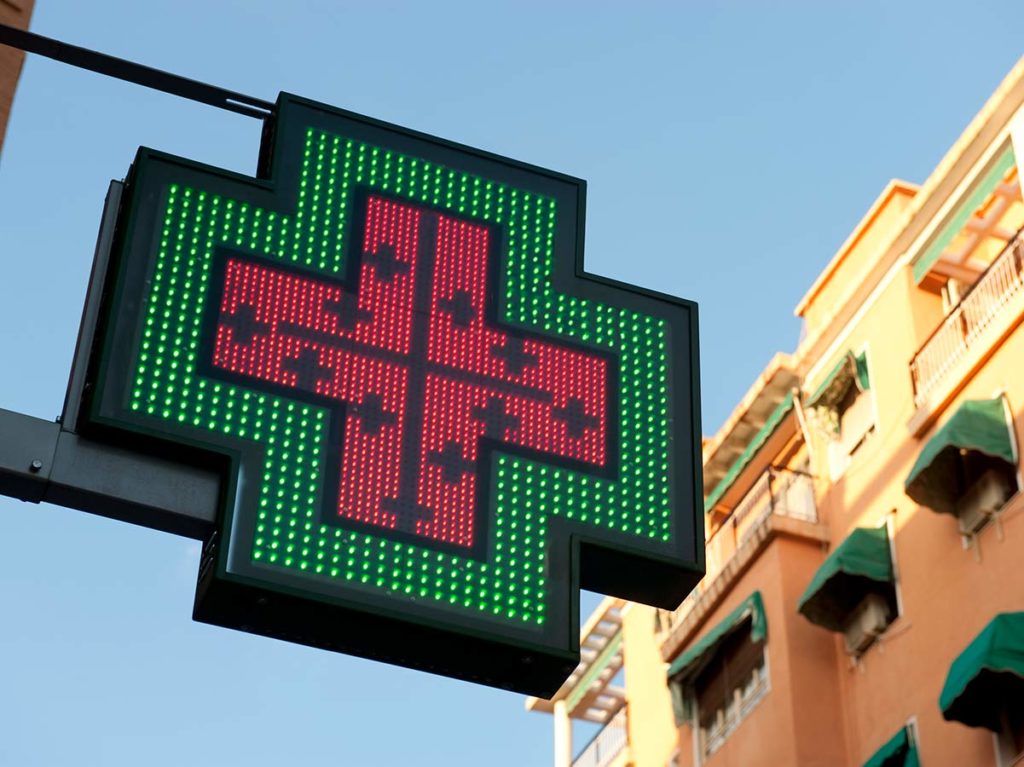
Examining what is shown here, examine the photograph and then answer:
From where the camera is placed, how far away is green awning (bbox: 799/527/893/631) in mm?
23125

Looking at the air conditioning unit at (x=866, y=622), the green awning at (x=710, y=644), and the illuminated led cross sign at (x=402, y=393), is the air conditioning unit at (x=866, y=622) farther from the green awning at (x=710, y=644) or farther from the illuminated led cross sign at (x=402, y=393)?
the illuminated led cross sign at (x=402, y=393)

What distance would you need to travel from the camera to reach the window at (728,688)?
25172 millimetres

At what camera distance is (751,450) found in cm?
2817

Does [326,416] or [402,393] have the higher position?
[402,393]

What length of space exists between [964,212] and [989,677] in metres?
7.13

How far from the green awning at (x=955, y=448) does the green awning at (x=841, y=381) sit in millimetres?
3634

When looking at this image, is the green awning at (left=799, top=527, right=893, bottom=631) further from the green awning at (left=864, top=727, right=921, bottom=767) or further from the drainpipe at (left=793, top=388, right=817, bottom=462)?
the drainpipe at (left=793, top=388, right=817, bottom=462)

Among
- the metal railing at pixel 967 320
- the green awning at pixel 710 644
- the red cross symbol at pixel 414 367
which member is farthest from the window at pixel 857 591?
the red cross symbol at pixel 414 367

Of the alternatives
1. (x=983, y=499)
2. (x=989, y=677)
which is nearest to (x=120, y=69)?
(x=989, y=677)

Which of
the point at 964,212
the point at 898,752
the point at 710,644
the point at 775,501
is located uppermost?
the point at 964,212

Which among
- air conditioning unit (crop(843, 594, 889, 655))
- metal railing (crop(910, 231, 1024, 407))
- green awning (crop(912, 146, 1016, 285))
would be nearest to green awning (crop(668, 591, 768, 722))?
air conditioning unit (crop(843, 594, 889, 655))

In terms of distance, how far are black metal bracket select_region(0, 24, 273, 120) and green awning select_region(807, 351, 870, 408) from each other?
19671 mm

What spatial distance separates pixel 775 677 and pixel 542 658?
18923 millimetres

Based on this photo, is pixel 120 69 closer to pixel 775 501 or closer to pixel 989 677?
pixel 989 677
